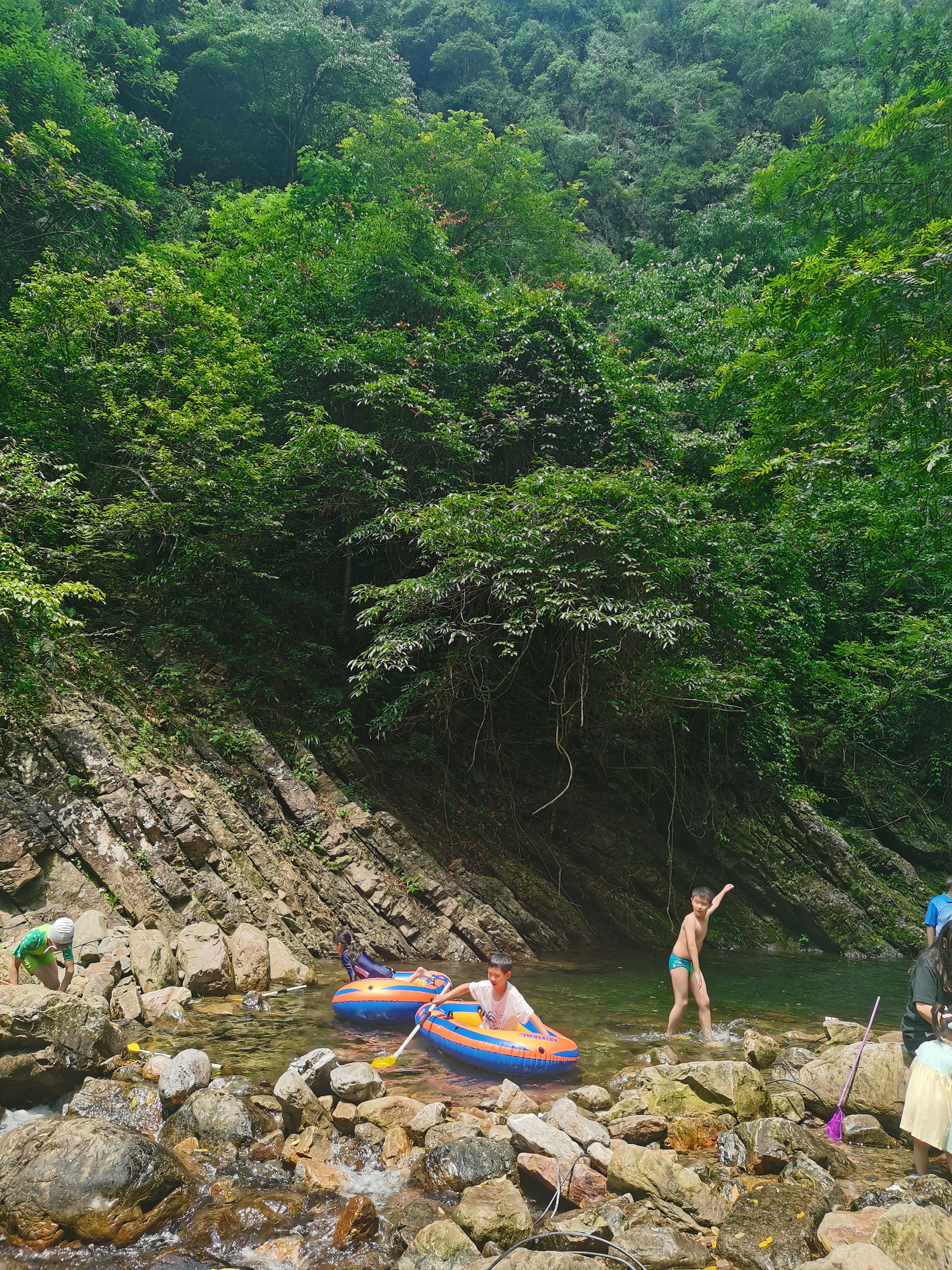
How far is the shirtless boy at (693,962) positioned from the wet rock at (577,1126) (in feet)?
7.77

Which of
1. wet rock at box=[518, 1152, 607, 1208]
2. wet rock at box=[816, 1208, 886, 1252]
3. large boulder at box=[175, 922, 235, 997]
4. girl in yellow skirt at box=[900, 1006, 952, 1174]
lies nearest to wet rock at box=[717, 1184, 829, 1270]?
wet rock at box=[816, 1208, 886, 1252]

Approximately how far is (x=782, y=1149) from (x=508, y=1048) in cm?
246

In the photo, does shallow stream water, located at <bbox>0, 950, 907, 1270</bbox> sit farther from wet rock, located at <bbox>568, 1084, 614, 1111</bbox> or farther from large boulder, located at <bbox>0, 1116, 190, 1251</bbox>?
wet rock, located at <bbox>568, 1084, 614, 1111</bbox>

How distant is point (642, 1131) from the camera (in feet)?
15.1

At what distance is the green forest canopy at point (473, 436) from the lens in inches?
374

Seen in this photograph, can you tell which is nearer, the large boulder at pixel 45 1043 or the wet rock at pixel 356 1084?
the large boulder at pixel 45 1043

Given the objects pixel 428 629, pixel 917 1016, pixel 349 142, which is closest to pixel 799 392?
pixel 428 629

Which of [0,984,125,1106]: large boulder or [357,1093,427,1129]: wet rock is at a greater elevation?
[0,984,125,1106]: large boulder

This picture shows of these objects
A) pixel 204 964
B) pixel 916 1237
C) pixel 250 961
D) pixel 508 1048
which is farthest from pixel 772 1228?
pixel 250 961

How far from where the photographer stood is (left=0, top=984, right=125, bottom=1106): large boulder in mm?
4688

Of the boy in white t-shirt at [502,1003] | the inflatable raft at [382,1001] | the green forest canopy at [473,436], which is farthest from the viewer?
the green forest canopy at [473,436]

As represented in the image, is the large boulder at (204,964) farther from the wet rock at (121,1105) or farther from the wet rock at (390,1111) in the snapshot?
the wet rock at (390,1111)

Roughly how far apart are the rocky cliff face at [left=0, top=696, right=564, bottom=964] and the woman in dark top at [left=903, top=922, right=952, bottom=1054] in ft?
21.6

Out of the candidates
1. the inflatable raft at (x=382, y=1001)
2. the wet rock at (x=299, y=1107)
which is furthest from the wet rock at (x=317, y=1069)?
Result: the inflatable raft at (x=382, y=1001)
